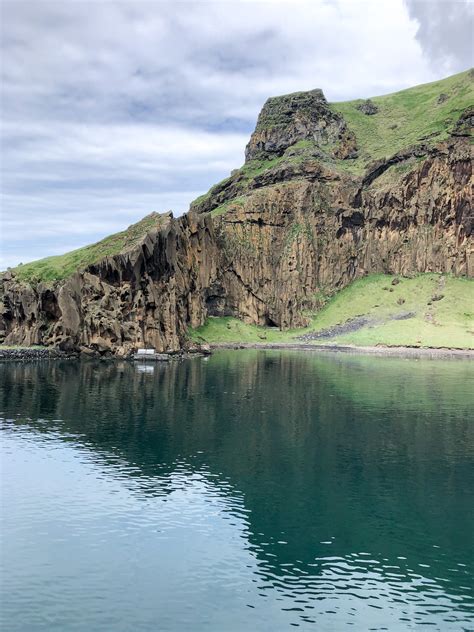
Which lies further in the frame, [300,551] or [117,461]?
[117,461]

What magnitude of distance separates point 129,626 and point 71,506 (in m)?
19.3

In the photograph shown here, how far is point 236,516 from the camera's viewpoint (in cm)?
4728

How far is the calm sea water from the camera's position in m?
34.0

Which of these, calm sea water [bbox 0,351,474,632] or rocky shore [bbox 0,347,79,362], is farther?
rocky shore [bbox 0,347,79,362]

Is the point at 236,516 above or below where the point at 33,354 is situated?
below

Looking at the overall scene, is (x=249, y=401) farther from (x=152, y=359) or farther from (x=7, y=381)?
(x=152, y=359)

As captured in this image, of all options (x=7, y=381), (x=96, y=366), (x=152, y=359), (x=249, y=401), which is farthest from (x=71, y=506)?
(x=152, y=359)

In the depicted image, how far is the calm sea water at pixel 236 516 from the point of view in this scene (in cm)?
3397

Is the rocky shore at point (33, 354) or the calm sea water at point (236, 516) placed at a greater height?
the rocky shore at point (33, 354)

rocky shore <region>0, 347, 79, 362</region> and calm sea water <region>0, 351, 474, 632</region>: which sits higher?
rocky shore <region>0, 347, 79, 362</region>

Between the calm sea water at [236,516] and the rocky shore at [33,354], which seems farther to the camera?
the rocky shore at [33,354]

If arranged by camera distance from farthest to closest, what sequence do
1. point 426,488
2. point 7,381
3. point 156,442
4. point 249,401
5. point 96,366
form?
point 96,366 < point 7,381 < point 249,401 < point 156,442 < point 426,488

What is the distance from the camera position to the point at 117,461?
62.9 m

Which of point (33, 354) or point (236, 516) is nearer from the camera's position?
point (236, 516)
